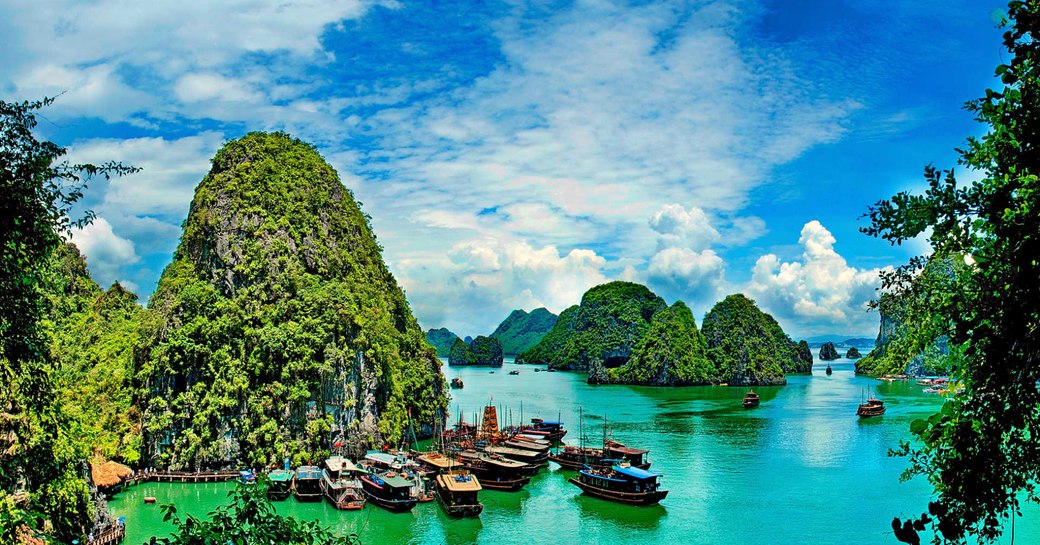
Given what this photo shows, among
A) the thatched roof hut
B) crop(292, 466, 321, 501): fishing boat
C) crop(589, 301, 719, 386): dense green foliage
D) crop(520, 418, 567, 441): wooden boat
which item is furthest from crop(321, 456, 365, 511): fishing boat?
crop(589, 301, 719, 386): dense green foliage

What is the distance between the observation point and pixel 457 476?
28656 mm

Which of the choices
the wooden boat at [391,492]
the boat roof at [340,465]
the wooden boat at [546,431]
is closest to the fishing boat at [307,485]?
the boat roof at [340,465]

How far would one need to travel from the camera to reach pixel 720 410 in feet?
214

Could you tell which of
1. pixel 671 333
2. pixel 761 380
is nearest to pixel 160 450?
pixel 671 333

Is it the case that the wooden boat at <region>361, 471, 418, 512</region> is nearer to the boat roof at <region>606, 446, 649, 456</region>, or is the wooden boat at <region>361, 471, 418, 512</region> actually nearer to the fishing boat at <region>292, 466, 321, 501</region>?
the fishing boat at <region>292, 466, 321, 501</region>

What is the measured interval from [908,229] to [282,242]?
128ft

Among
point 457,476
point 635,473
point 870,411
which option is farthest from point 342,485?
point 870,411

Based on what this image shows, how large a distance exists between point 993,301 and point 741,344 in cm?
10328

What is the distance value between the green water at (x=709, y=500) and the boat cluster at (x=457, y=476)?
608mm

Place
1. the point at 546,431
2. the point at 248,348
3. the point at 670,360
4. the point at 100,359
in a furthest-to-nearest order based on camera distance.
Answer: the point at 670,360 < the point at 546,431 < the point at 100,359 < the point at 248,348

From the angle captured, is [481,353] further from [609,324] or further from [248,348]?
[248,348]

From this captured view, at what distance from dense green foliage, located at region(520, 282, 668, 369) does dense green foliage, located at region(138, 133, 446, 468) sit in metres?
88.1

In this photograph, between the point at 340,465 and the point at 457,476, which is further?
the point at 340,465

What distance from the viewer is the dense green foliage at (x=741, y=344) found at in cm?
10088
